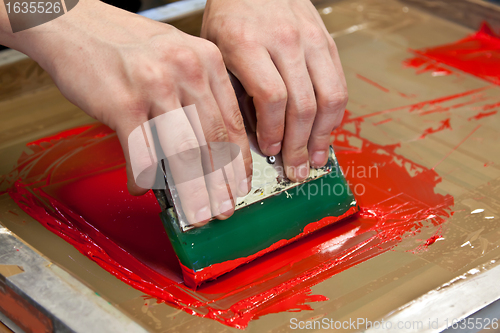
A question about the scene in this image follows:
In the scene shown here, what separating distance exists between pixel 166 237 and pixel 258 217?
18cm

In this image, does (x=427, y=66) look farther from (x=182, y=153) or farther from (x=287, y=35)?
(x=182, y=153)

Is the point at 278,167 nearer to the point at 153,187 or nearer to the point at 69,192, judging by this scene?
the point at 153,187

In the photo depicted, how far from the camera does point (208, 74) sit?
2.48ft

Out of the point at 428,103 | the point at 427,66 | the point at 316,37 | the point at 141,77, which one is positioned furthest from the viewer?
the point at 427,66

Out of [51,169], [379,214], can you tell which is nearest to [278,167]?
[379,214]

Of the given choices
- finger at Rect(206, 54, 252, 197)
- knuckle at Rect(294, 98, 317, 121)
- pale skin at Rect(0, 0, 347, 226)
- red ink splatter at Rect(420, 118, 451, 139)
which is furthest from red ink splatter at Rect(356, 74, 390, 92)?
finger at Rect(206, 54, 252, 197)

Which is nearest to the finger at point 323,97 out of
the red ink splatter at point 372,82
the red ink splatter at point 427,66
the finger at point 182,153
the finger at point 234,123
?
the finger at point 234,123

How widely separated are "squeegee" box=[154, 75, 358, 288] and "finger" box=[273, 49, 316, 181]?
3 cm

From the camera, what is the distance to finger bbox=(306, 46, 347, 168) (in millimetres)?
877

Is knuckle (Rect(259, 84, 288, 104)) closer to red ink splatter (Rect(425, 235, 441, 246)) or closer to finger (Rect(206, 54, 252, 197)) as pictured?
finger (Rect(206, 54, 252, 197))

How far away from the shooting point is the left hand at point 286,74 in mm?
834

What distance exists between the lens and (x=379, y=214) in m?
0.96

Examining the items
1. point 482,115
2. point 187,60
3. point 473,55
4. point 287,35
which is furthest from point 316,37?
point 473,55

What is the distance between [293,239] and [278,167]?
5.5 inches
